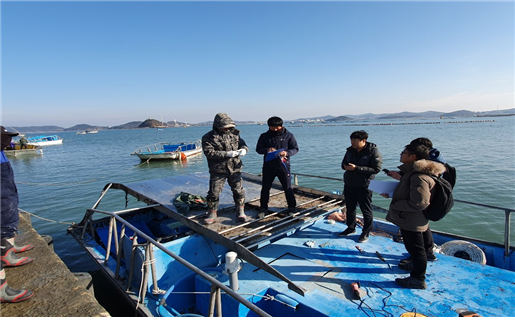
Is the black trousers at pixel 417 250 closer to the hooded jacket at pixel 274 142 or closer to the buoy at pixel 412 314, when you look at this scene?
the buoy at pixel 412 314

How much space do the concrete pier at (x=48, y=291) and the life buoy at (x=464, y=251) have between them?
548cm

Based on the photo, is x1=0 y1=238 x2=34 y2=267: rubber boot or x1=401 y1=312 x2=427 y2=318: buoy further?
x1=0 y1=238 x2=34 y2=267: rubber boot

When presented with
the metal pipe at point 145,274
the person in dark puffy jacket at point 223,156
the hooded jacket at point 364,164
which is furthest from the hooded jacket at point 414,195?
the metal pipe at point 145,274

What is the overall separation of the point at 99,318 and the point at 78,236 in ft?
16.3

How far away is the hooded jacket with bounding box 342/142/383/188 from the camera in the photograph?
4480mm

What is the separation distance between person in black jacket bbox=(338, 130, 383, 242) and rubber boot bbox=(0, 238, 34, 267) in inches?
197

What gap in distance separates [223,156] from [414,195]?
9.35 ft

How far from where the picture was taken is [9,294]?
2893 mm

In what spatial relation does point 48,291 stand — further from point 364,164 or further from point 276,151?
point 364,164

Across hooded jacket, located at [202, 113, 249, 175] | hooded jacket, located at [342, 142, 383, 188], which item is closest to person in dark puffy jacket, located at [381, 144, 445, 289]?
hooded jacket, located at [342, 142, 383, 188]

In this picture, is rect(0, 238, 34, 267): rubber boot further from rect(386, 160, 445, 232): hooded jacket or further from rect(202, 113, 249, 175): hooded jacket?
rect(386, 160, 445, 232): hooded jacket

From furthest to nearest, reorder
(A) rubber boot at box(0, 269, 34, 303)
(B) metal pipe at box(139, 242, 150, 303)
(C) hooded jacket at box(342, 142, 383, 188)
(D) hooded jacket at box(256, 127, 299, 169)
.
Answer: (D) hooded jacket at box(256, 127, 299, 169)
(C) hooded jacket at box(342, 142, 383, 188)
(B) metal pipe at box(139, 242, 150, 303)
(A) rubber boot at box(0, 269, 34, 303)

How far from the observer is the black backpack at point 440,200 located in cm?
316

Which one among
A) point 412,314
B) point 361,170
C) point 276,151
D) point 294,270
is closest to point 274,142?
point 276,151
